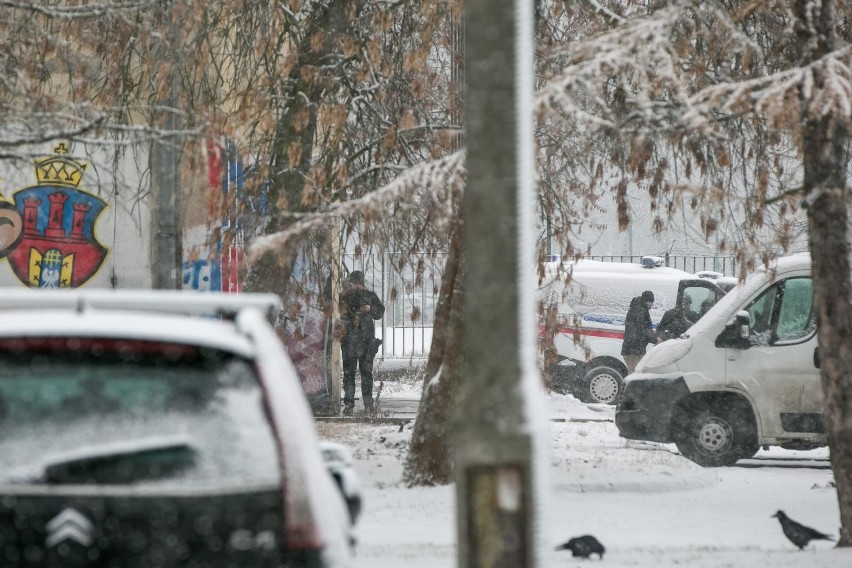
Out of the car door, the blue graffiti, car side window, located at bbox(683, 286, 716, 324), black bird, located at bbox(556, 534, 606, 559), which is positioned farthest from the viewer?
car side window, located at bbox(683, 286, 716, 324)

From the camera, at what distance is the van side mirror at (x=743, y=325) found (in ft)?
44.4

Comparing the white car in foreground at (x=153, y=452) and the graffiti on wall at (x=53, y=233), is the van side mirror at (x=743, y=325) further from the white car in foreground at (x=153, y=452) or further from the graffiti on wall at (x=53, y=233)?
the white car in foreground at (x=153, y=452)

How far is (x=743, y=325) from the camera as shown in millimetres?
13547

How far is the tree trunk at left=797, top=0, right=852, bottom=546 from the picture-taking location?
7.66 metres

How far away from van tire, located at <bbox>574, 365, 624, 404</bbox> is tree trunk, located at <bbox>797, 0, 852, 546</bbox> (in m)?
14.0

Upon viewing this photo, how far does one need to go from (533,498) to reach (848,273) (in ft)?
14.8

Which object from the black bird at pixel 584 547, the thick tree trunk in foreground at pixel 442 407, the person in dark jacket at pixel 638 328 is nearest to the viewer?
the black bird at pixel 584 547

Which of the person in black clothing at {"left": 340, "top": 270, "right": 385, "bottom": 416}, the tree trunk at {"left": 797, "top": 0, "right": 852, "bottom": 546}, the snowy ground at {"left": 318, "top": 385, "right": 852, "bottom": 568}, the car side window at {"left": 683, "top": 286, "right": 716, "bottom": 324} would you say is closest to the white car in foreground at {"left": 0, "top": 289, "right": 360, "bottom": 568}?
the snowy ground at {"left": 318, "top": 385, "right": 852, "bottom": 568}

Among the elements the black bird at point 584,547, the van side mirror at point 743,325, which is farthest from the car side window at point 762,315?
the black bird at point 584,547

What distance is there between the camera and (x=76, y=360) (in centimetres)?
306

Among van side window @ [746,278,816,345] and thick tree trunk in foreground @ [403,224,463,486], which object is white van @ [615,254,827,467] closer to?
van side window @ [746,278,816,345]

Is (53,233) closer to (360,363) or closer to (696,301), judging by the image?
(360,363)

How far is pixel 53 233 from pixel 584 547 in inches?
390

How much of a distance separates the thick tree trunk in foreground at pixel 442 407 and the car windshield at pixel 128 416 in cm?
788
